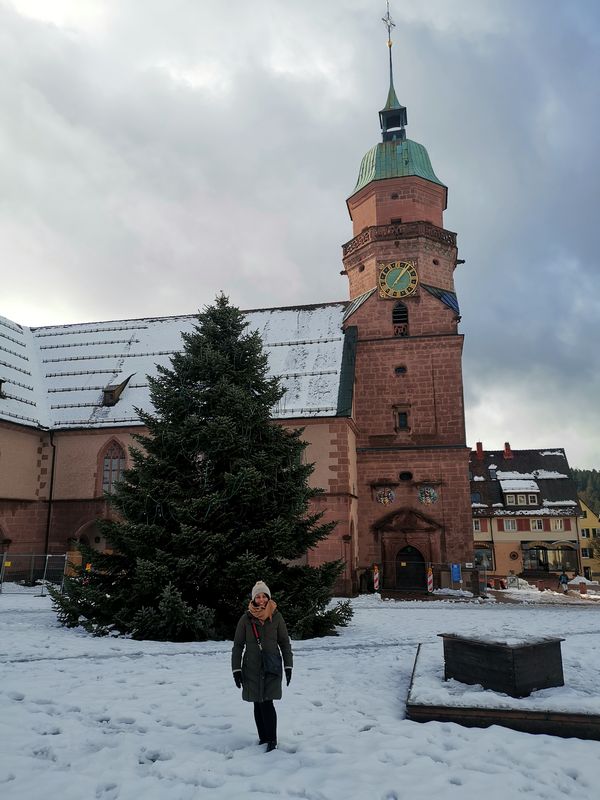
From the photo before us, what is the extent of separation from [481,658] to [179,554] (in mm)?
6386

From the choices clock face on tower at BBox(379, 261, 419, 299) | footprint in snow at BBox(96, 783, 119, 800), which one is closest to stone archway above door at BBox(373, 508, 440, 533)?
clock face on tower at BBox(379, 261, 419, 299)

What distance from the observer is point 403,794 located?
482cm

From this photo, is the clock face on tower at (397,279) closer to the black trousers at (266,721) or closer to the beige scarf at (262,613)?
the beige scarf at (262,613)

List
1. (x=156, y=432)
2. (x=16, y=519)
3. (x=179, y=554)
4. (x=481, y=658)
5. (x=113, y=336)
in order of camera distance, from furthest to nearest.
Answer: (x=113, y=336) < (x=16, y=519) < (x=156, y=432) < (x=179, y=554) < (x=481, y=658)

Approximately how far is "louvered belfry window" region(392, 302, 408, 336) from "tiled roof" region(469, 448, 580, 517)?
2640 centimetres

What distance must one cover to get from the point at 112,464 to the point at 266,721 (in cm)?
2222

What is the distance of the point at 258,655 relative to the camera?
587 centimetres

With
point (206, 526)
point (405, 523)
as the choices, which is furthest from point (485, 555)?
point (206, 526)

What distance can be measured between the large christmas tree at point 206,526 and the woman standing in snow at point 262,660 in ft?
16.9

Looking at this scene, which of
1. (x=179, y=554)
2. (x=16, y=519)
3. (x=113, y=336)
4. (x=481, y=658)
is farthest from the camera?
(x=113, y=336)

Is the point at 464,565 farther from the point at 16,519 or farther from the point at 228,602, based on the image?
the point at 16,519

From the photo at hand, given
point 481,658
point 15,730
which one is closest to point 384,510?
point 481,658

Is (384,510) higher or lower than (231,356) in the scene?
lower

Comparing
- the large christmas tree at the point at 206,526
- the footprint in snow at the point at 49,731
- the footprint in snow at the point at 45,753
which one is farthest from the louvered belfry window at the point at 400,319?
the footprint in snow at the point at 45,753
